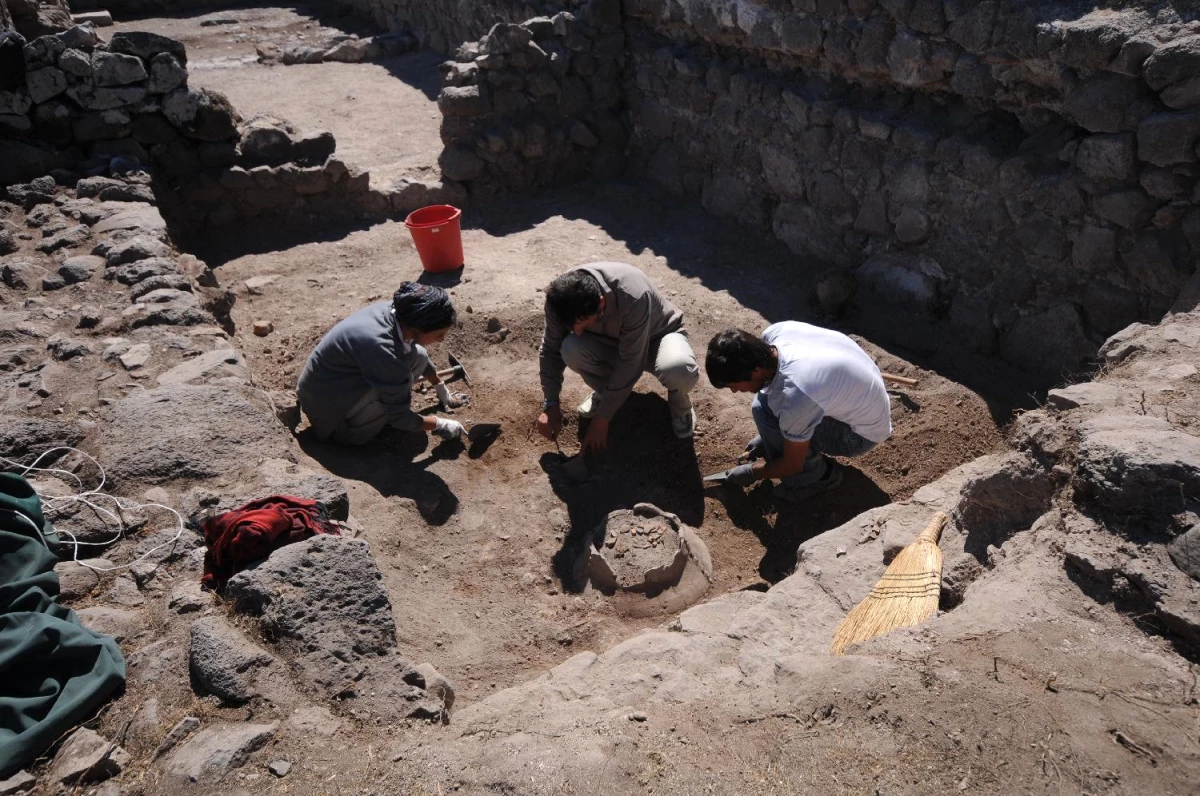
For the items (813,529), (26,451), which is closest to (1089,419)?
(813,529)

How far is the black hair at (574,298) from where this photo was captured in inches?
166

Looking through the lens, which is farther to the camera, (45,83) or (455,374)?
(45,83)

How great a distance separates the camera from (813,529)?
4.50m

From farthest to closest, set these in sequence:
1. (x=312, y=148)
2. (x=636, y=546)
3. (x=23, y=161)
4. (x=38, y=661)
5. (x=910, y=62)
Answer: (x=312, y=148) → (x=23, y=161) → (x=910, y=62) → (x=636, y=546) → (x=38, y=661)

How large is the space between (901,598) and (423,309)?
262 centimetres

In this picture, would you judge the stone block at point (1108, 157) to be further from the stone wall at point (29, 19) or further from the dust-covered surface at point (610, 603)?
the stone wall at point (29, 19)

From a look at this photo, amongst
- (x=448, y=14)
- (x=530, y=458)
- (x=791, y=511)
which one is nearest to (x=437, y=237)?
(x=530, y=458)

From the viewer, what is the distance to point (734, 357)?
4.01m

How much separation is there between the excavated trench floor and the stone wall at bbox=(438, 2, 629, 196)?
1.05ft

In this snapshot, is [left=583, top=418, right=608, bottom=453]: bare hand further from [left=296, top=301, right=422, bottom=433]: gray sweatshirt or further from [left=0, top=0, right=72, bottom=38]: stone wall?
[left=0, top=0, right=72, bottom=38]: stone wall

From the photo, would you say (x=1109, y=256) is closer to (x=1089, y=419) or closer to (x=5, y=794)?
(x=1089, y=419)

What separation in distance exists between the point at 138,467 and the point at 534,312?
302cm

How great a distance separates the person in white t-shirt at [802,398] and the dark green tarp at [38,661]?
2.67 m

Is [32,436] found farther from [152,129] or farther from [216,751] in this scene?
[152,129]
